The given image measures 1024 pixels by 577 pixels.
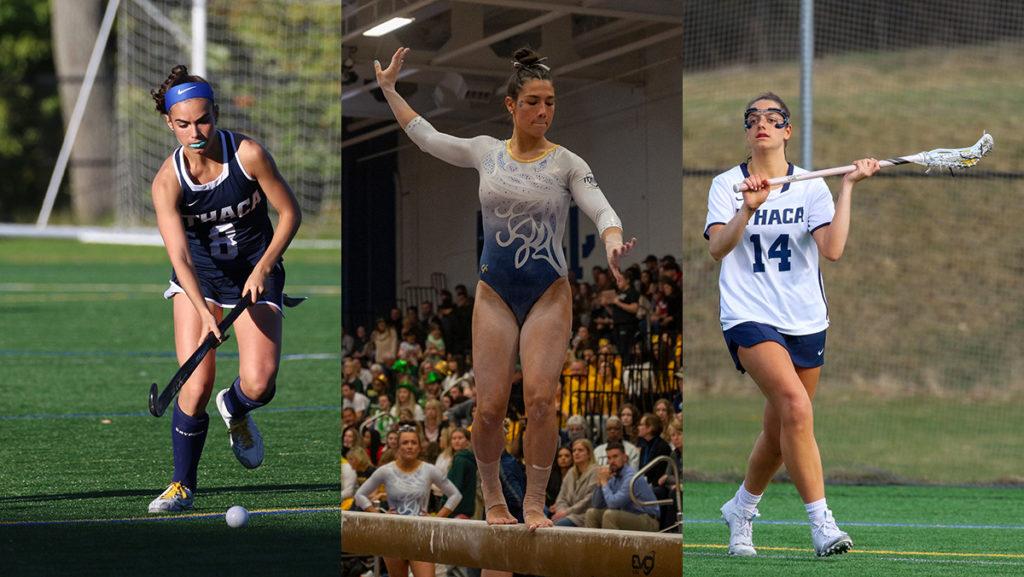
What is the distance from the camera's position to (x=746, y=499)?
6492 mm

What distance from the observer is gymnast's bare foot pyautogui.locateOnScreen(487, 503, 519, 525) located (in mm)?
5242

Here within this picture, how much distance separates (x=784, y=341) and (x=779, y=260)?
309mm

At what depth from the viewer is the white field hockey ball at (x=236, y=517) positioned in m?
6.17

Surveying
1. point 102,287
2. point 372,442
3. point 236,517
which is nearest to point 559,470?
point 372,442

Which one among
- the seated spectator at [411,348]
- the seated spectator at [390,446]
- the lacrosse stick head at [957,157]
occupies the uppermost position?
the lacrosse stick head at [957,157]

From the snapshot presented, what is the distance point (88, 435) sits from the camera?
931 centimetres

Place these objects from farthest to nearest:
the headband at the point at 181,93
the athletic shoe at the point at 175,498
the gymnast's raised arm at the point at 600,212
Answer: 1. the athletic shoe at the point at 175,498
2. the headband at the point at 181,93
3. the gymnast's raised arm at the point at 600,212

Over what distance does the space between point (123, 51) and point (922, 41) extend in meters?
13.6

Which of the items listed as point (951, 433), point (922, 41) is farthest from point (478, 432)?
point (922, 41)

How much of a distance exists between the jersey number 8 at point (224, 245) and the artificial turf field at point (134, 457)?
110cm

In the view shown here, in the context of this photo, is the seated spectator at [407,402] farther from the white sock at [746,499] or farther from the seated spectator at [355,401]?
the white sock at [746,499]

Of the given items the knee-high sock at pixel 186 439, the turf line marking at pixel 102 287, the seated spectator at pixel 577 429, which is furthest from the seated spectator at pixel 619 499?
the turf line marking at pixel 102 287

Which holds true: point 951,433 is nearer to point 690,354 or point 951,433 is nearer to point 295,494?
point 690,354

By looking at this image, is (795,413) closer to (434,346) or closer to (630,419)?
(630,419)
